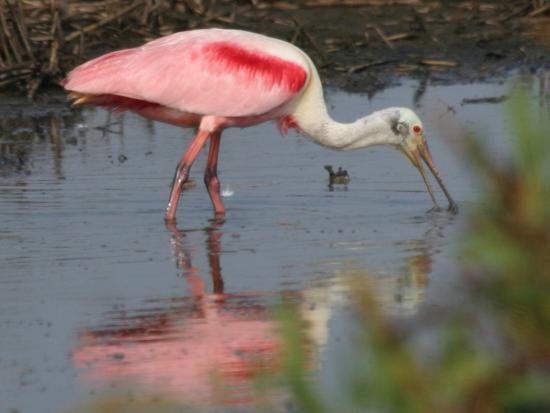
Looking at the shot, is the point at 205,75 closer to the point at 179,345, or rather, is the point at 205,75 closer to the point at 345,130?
the point at 345,130

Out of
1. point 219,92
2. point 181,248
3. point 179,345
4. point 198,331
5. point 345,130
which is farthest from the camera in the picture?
point 345,130

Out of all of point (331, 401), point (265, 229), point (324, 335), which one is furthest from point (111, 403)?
point (265, 229)

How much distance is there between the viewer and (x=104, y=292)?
21.8ft

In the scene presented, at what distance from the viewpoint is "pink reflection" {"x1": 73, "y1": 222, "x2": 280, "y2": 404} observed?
4906 mm

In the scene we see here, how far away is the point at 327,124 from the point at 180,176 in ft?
2.96

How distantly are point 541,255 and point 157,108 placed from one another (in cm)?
703

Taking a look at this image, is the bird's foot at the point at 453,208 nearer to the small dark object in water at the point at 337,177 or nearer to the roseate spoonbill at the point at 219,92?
Answer: the roseate spoonbill at the point at 219,92

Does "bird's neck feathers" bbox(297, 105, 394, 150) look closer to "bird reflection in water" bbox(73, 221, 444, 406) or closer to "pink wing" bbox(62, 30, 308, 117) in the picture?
"pink wing" bbox(62, 30, 308, 117)

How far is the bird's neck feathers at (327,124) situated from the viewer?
8.91 metres

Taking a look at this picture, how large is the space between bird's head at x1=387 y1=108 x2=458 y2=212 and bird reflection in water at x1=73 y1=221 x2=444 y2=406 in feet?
5.60

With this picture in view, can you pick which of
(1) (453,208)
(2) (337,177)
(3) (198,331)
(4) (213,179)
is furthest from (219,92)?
(3) (198,331)

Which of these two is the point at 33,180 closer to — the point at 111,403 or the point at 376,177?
the point at 376,177

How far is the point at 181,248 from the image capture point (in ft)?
25.5

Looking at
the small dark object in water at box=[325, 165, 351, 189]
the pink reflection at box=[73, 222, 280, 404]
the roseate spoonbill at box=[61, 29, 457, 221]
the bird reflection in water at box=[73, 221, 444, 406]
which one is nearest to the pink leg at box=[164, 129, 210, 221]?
the roseate spoonbill at box=[61, 29, 457, 221]
